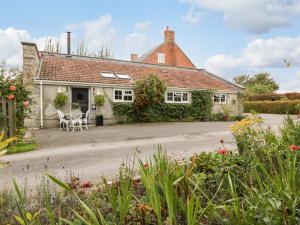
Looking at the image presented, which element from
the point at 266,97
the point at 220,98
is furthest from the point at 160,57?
the point at 266,97

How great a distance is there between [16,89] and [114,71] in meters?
11.1

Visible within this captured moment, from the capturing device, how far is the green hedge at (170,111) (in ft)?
59.3

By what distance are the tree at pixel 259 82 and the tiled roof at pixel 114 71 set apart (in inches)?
903

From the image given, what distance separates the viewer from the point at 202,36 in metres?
7.41

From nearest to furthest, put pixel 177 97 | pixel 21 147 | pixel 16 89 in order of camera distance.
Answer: pixel 21 147 < pixel 16 89 < pixel 177 97

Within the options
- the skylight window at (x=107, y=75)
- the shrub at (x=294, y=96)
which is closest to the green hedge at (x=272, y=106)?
the shrub at (x=294, y=96)

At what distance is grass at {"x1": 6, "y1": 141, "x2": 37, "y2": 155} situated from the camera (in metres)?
8.31

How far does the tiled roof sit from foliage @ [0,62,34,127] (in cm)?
540

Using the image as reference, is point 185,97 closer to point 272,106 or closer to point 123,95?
point 123,95

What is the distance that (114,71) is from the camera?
66.8 feet

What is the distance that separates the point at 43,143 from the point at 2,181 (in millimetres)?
5112

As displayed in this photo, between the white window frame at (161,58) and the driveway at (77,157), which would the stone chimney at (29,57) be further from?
the white window frame at (161,58)

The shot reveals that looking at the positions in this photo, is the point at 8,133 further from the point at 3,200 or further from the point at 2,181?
the point at 3,200

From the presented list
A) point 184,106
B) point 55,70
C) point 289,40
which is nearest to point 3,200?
point 289,40
